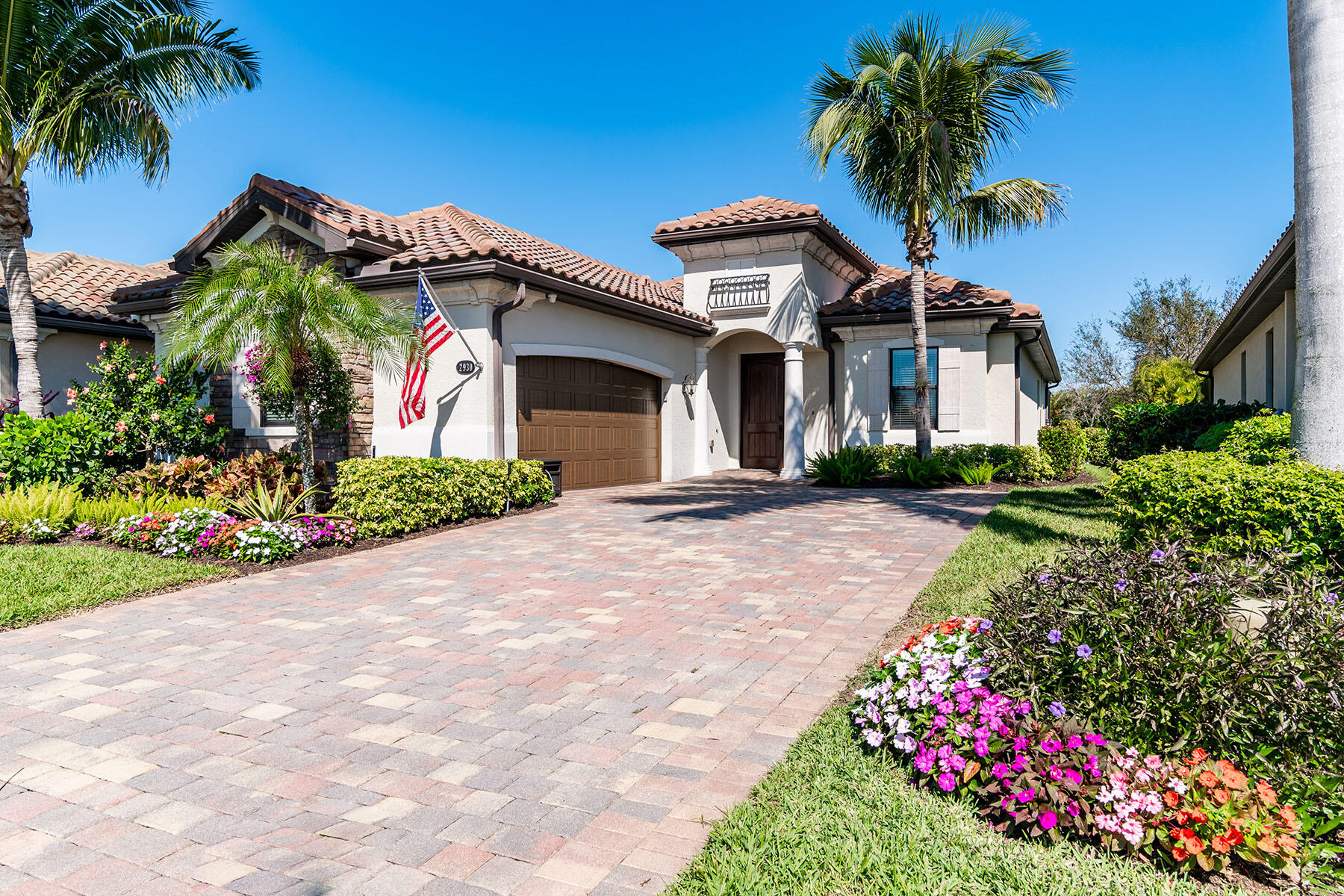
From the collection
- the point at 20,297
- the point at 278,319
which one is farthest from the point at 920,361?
the point at 20,297

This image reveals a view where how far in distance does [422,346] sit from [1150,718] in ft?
33.8

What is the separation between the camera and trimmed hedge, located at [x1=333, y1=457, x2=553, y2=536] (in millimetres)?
9328

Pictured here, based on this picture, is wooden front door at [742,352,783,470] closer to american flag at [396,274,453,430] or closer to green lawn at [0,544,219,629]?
american flag at [396,274,453,430]

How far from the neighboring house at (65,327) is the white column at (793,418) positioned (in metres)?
14.0

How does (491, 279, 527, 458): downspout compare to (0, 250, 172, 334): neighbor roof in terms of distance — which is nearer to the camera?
(491, 279, 527, 458): downspout

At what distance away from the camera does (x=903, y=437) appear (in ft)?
53.8

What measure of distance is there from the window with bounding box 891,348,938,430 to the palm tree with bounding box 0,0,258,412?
13.0 meters

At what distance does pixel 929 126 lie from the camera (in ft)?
44.6

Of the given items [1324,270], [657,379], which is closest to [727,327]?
[657,379]

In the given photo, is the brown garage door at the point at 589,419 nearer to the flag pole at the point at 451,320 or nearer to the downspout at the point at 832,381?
the flag pole at the point at 451,320

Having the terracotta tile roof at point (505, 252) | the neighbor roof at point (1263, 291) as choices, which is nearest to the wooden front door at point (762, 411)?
the terracotta tile roof at point (505, 252)

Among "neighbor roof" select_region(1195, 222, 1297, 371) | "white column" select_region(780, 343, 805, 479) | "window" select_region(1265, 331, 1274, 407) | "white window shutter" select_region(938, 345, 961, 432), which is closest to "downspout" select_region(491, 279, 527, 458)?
"white column" select_region(780, 343, 805, 479)

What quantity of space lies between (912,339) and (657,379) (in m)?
5.44

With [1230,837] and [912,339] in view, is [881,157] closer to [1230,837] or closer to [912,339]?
[912,339]
